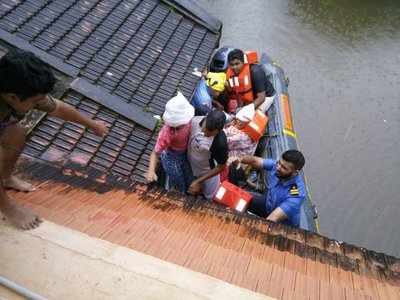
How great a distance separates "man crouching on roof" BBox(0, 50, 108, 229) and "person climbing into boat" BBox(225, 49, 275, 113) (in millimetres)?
3508

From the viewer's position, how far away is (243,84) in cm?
637

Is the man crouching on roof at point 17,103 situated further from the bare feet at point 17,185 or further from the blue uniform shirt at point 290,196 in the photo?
the blue uniform shirt at point 290,196

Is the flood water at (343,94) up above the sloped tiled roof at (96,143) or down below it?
below

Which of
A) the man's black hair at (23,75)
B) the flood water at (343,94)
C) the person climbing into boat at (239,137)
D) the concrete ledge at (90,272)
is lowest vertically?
the flood water at (343,94)


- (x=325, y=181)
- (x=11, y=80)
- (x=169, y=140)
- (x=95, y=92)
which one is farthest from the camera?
(x=325, y=181)

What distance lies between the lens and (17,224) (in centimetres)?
269

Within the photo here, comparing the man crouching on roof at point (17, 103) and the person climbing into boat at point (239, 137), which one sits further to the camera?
the person climbing into boat at point (239, 137)

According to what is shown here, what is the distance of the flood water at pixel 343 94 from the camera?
9125 millimetres

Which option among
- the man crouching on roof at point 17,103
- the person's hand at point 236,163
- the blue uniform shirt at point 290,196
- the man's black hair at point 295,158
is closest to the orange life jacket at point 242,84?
the person's hand at point 236,163

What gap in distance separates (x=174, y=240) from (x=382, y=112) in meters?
11.0

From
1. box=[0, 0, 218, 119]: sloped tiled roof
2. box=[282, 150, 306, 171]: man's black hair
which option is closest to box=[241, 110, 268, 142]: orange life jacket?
box=[0, 0, 218, 119]: sloped tiled roof

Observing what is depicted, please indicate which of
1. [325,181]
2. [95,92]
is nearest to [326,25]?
[325,181]

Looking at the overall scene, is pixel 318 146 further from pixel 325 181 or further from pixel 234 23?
pixel 234 23

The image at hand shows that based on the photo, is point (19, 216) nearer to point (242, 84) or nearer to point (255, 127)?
point (255, 127)
